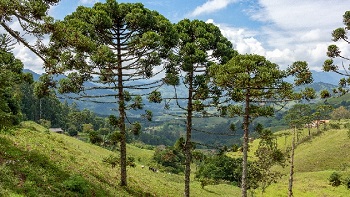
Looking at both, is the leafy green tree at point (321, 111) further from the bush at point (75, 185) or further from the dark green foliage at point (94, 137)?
the bush at point (75, 185)

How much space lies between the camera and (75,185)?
57.0 ft

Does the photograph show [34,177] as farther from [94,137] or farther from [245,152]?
[245,152]

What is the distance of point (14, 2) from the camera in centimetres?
1206

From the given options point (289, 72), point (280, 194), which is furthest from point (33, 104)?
point (289, 72)

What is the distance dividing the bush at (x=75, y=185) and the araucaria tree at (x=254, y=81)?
11.3m

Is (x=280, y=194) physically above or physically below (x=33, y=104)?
below

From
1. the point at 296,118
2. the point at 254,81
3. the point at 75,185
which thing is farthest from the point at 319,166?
the point at 75,185

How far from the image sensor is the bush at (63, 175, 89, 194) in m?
17.0

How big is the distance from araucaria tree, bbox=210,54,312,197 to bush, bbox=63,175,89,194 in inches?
446

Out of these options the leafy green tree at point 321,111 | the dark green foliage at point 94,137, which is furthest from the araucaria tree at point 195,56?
the leafy green tree at point 321,111

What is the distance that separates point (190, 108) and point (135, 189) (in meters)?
8.37

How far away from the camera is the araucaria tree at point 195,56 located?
73.9ft

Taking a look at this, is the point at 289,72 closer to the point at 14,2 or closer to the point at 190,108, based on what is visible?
the point at 190,108

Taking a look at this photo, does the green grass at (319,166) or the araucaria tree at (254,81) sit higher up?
the araucaria tree at (254,81)
